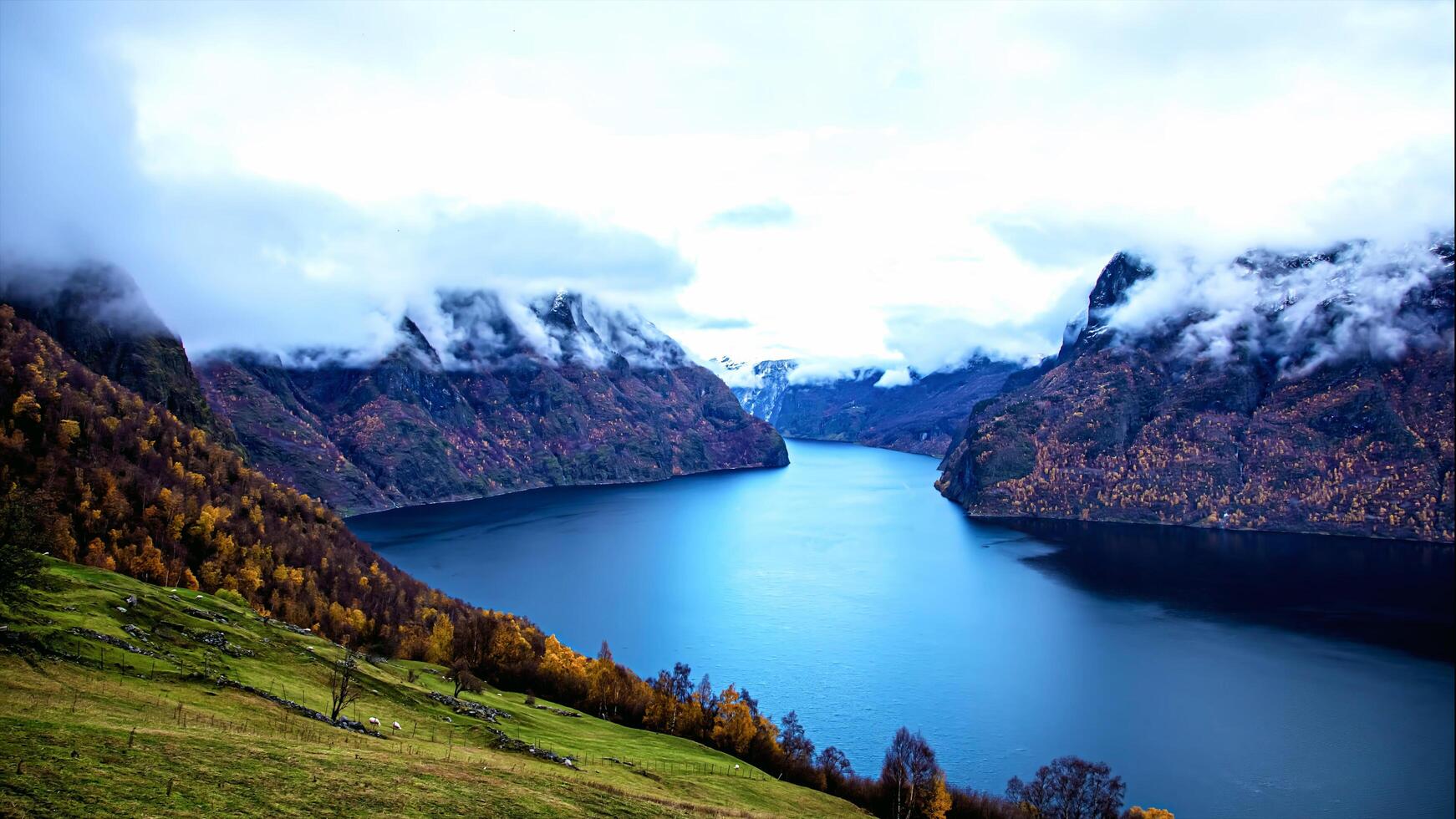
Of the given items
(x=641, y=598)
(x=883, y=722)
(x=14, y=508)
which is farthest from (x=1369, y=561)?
(x=14, y=508)

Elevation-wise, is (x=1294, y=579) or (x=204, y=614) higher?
(x=1294, y=579)

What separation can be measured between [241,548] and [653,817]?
80152 millimetres

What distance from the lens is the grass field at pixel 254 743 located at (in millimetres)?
25984

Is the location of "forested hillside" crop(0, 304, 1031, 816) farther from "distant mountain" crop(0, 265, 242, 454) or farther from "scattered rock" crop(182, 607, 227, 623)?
"distant mountain" crop(0, 265, 242, 454)

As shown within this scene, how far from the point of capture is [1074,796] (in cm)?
6225

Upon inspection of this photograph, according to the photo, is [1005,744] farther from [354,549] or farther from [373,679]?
[354,549]

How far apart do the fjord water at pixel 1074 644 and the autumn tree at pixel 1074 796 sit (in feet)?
33.9

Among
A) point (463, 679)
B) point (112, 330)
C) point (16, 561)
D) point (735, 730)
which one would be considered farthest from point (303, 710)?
point (112, 330)

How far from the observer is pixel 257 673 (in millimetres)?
48281

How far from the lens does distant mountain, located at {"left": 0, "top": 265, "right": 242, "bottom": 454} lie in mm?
143000

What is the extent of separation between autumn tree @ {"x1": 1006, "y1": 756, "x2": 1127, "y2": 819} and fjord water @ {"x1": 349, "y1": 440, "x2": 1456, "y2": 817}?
1034 cm

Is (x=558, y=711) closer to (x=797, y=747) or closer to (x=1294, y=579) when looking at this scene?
(x=797, y=747)

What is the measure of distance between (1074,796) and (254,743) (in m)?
53.9

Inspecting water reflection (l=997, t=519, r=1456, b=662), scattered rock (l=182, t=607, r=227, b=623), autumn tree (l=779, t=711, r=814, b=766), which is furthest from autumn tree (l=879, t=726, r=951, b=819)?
water reflection (l=997, t=519, r=1456, b=662)
